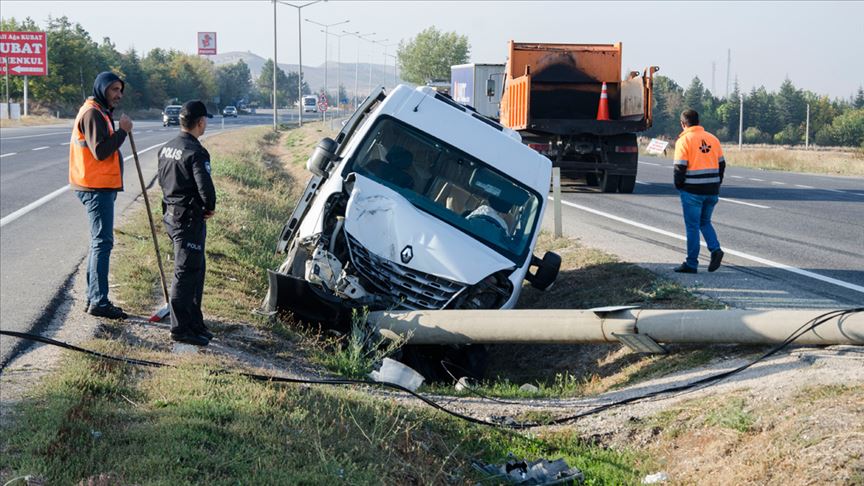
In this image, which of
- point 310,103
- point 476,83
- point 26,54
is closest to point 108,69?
point 26,54

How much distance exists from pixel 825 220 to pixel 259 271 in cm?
957

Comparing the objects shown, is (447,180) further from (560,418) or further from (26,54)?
(26,54)

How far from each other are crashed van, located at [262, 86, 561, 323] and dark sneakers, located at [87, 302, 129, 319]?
1241 mm

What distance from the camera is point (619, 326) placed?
7.52 metres

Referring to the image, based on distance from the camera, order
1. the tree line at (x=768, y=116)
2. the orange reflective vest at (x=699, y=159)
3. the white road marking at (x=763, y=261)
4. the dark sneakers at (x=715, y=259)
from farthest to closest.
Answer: the tree line at (x=768, y=116) < the dark sneakers at (x=715, y=259) < the orange reflective vest at (x=699, y=159) < the white road marking at (x=763, y=261)

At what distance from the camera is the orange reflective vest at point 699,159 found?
10.2m

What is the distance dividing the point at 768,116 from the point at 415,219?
401 feet

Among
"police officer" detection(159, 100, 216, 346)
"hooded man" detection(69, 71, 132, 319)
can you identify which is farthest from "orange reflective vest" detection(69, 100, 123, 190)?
"police officer" detection(159, 100, 216, 346)

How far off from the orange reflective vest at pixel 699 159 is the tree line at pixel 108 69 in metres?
57.3

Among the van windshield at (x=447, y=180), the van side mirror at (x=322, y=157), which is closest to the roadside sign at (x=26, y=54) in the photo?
the van side mirror at (x=322, y=157)

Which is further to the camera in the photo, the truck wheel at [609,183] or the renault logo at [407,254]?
the truck wheel at [609,183]

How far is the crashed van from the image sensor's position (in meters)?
8.30

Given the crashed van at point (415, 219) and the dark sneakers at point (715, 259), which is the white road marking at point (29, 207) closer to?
the crashed van at point (415, 219)

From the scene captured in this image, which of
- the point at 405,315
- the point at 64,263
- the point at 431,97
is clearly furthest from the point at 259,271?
the point at 405,315
